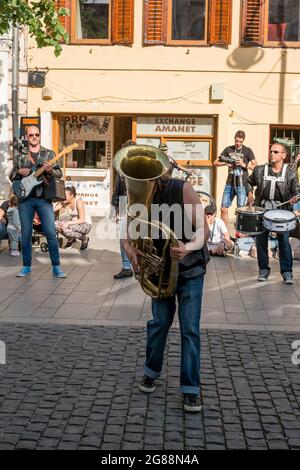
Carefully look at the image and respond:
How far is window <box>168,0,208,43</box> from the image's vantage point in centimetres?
1479

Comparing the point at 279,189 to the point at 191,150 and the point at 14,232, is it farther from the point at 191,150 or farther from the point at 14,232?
the point at 191,150

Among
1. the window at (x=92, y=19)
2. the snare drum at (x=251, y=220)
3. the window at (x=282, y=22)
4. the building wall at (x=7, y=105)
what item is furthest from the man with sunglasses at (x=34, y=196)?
the window at (x=282, y=22)


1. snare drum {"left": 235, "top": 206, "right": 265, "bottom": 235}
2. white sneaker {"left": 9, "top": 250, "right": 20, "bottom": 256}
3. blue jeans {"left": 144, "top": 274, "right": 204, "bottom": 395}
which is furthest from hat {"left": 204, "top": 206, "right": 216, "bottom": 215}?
blue jeans {"left": 144, "top": 274, "right": 204, "bottom": 395}

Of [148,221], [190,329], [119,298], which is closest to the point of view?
[148,221]

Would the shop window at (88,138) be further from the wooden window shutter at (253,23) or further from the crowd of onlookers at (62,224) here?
the crowd of onlookers at (62,224)

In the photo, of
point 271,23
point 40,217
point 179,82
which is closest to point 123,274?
point 40,217

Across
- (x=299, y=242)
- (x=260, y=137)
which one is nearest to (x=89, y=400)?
(x=299, y=242)

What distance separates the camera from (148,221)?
14.5 ft

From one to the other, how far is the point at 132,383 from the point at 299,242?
6.28 m

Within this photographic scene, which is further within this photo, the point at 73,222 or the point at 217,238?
the point at 73,222

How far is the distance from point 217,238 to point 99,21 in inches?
263

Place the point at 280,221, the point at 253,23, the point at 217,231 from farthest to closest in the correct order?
the point at 253,23
the point at 217,231
the point at 280,221

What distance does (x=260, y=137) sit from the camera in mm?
14820

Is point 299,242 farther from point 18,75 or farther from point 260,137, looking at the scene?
point 18,75
